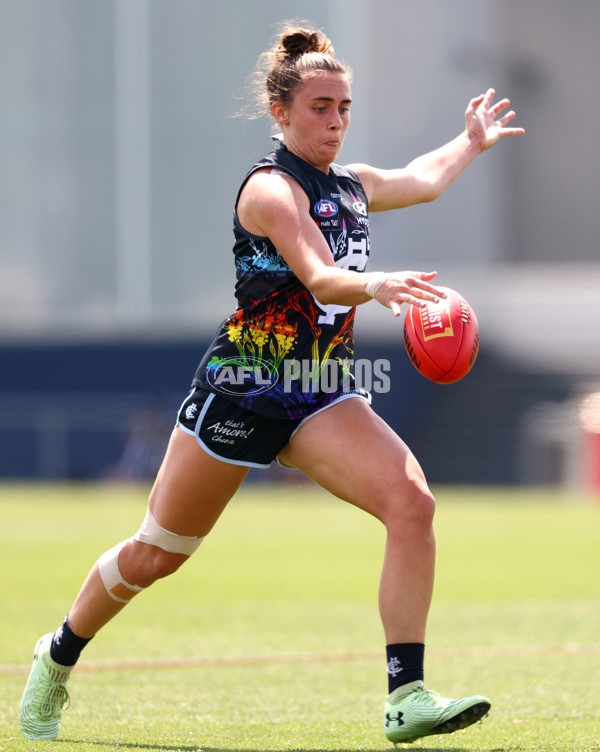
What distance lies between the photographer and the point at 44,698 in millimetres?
5031

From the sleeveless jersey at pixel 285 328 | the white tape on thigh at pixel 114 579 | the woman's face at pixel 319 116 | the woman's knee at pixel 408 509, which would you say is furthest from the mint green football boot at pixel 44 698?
the woman's face at pixel 319 116

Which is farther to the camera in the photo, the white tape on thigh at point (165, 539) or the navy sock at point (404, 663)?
the white tape on thigh at point (165, 539)

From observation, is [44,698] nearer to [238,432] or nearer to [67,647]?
[67,647]

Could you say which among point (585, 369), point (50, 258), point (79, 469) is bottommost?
point (79, 469)

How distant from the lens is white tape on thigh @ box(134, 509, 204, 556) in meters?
4.92

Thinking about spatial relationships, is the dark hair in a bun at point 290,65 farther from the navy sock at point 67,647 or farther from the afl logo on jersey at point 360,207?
→ the navy sock at point 67,647

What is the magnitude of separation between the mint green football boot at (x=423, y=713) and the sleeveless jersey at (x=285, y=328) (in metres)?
1.05

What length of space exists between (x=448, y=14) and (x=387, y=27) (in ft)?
4.46

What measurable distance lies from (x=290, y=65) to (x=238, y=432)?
4.44 ft

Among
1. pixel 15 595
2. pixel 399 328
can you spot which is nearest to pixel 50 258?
pixel 399 328

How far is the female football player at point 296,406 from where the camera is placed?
461 cm

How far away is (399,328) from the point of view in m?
26.5

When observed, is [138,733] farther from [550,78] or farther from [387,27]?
[550,78]

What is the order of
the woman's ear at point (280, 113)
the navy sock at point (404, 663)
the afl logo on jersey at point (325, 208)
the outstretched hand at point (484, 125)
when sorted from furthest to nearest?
the outstretched hand at point (484, 125) → the woman's ear at point (280, 113) → the afl logo on jersey at point (325, 208) → the navy sock at point (404, 663)
